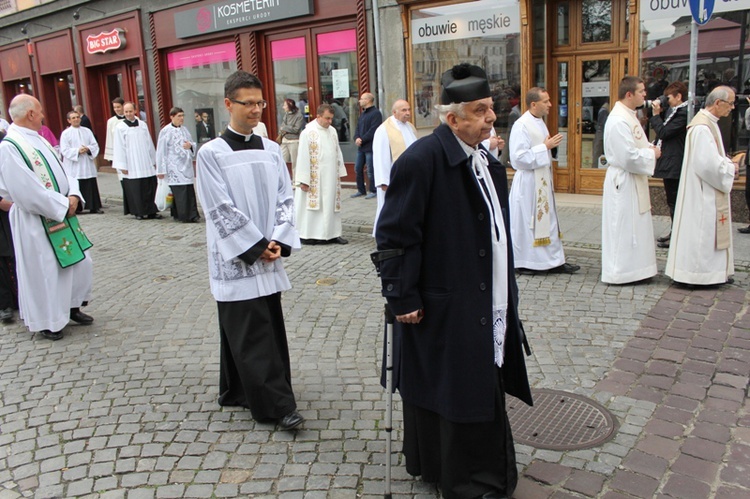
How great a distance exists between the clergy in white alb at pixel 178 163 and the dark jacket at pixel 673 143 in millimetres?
7473

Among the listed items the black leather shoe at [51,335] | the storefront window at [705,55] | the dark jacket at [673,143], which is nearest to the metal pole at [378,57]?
the storefront window at [705,55]

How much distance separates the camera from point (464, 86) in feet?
9.93

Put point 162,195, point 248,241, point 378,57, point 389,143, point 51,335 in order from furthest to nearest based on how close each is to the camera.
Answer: point 378,57 < point 162,195 < point 389,143 < point 51,335 < point 248,241

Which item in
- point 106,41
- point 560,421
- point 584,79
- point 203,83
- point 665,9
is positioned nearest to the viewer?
point 560,421

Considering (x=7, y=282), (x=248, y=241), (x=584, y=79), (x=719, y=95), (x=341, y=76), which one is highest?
(x=341, y=76)

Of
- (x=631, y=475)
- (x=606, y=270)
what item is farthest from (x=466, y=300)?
(x=606, y=270)

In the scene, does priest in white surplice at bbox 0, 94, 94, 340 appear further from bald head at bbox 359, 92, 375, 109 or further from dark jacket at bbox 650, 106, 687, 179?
bald head at bbox 359, 92, 375, 109

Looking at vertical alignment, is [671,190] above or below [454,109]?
below

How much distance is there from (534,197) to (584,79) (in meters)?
4.83

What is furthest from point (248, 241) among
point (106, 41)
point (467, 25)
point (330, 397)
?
point (106, 41)

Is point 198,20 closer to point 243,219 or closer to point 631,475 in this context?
point 243,219

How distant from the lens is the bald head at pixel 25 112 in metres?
5.81

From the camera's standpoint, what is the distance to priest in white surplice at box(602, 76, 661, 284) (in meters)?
6.71

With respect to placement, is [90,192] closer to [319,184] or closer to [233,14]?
[233,14]
